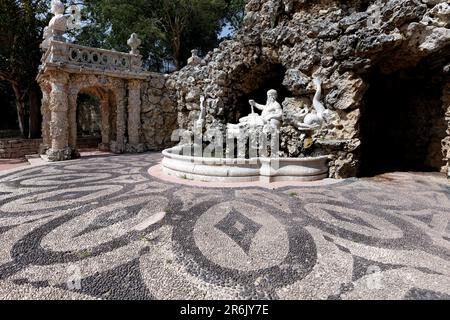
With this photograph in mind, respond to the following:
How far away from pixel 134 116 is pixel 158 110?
4.40ft

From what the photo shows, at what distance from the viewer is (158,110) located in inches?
499

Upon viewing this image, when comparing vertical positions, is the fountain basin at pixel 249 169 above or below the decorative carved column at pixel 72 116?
below

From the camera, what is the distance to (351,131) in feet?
21.4

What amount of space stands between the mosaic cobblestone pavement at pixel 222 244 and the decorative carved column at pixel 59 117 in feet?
15.8

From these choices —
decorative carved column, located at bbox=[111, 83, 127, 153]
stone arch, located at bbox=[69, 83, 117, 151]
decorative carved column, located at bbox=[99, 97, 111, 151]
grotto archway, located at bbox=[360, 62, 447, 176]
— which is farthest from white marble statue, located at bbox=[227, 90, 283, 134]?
decorative carved column, located at bbox=[99, 97, 111, 151]

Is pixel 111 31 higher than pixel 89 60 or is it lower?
higher

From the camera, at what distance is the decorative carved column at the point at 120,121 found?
11.4 meters

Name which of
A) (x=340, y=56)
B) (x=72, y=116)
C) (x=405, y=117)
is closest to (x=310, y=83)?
(x=340, y=56)

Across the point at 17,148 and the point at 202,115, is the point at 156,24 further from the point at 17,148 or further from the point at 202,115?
the point at 17,148

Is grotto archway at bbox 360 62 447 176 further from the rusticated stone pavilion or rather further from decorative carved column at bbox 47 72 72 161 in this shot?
decorative carved column at bbox 47 72 72 161

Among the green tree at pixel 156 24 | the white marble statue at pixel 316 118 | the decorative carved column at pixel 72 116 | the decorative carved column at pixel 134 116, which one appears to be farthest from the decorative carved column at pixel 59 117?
the green tree at pixel 156 24

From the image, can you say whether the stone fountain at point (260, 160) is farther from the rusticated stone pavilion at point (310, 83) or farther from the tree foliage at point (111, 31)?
the tree foliage at point (111, 31)

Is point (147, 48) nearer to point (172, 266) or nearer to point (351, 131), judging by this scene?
point (351, 131)

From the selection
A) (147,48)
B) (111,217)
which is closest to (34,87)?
(147,48)
